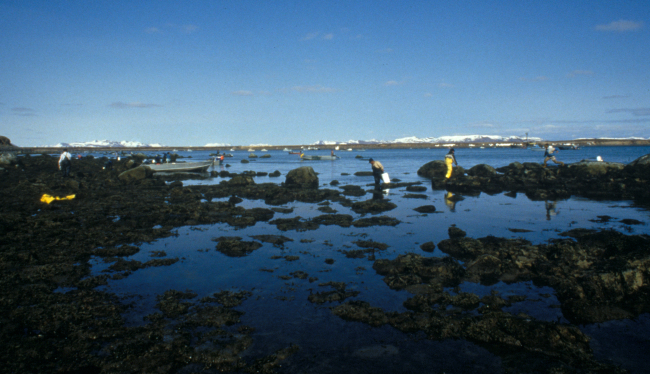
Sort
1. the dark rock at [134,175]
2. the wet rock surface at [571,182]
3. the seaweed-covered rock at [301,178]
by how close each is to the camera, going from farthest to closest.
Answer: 1. the dark rock at [134,175]
2. the seaweed-covered rock at [301,178]
3. the wet rock surface at [571,182]

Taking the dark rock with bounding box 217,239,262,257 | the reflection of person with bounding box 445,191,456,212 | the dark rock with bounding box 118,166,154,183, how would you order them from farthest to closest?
1. the dark rock with bounding box 118,166,154,183
2. the reflection of person with bounding box 445,191,456,212
3. the dark rock with bounding box 217,239,262,257

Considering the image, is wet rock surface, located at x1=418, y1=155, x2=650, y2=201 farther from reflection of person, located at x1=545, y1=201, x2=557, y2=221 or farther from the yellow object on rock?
the yellow object on rock

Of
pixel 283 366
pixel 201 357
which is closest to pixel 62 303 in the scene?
pixel 201 357

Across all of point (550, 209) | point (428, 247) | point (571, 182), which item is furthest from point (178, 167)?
point (571, 182)

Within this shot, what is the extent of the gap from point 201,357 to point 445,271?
18.5 feet

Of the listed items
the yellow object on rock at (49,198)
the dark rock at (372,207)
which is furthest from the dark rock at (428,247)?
the yellow object on rock at (49,198)

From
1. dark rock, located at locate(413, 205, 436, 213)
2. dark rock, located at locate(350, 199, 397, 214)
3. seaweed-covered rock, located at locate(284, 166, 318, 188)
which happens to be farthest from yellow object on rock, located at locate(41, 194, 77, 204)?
dark rock, located at locate(413, 205, 436, 213)

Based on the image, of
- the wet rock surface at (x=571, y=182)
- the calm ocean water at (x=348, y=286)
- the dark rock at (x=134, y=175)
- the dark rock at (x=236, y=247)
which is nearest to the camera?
the calm ocean water at (x=348, y=286)

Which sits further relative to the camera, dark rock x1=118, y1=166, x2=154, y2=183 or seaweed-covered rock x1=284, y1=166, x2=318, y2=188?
dark rock x1=118, y1=166, x2=154, y2=183

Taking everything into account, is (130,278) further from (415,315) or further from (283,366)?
(415,315)

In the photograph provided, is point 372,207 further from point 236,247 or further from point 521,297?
point 521,297

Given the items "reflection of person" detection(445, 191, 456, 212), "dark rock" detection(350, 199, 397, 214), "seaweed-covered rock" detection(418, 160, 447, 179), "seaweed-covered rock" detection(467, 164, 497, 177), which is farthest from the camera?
"seaweed-covered rock" detection(418, 160, 447, 179)

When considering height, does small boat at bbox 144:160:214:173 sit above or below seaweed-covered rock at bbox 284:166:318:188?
above

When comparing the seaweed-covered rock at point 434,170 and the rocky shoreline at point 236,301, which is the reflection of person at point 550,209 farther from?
the seaweed-covered rock at point 434,170
